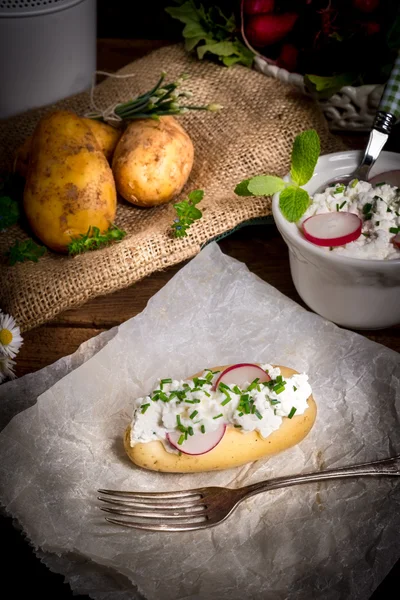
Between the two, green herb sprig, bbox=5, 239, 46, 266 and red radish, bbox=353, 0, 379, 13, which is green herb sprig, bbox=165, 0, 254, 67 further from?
green herb sprig, bbox=5, 239, 46, 266

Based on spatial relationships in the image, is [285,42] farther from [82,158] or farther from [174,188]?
[82,158]

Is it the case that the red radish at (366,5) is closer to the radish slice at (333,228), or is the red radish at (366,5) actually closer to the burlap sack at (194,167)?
the burlap sack at (194,167)

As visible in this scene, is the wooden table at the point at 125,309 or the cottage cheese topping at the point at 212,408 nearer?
the cottage cheese topping at the point at 212,408

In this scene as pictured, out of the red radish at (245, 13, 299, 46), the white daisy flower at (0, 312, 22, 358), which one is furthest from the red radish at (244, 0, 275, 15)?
the white daisy flower at (0, 312, 22, 358)

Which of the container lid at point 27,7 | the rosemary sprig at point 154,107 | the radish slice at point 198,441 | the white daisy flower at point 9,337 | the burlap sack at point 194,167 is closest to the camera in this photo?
the radish slice at point 198,441

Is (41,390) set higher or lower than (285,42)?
lower

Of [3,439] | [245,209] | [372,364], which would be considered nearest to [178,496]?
[3,439]

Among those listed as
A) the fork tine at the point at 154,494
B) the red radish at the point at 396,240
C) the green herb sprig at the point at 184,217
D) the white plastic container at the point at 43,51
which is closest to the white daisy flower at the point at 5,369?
the fork tine at the point at 154,494
